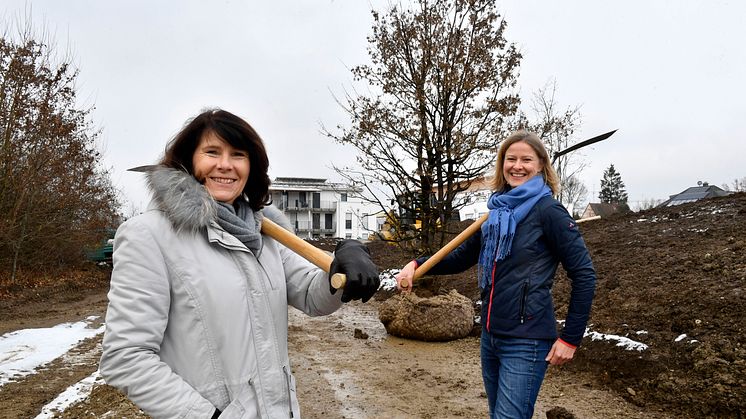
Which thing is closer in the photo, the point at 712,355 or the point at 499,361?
the point at 499,361

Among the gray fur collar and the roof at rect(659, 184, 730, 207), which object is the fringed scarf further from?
the roof at rect(659, 184, 730, 207)

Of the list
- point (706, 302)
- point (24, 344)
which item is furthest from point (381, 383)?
point (24, 344)

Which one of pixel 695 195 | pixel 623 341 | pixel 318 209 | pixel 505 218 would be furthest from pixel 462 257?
pixel 318 209

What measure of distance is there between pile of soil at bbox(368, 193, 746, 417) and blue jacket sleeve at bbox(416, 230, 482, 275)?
102 inches

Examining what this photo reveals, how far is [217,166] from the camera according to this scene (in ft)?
5.67

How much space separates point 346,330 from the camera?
820cm

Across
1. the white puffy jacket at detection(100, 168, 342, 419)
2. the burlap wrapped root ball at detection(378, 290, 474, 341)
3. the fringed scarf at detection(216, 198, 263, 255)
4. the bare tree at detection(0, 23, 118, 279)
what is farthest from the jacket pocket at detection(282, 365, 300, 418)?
the bare tree at detection(0, 23, 118, 279)

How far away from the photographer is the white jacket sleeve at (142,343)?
1361 mm

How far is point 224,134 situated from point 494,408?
1.89 meters

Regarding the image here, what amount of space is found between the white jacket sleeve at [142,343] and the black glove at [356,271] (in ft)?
2.01

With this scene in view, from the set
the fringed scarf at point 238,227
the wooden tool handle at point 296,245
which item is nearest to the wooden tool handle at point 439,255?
the wooden tool handle at point 296,245

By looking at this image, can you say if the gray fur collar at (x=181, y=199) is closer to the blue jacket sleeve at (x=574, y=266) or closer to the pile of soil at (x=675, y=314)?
the blue jacket sleeve at (x=574, y=266)

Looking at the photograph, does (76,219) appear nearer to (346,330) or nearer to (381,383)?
(346,330)

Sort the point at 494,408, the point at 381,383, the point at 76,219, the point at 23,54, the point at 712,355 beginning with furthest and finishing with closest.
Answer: the point at 76,219
the point at 23,54
the point at 381,383
the point at 712,355
the point at 494,408
